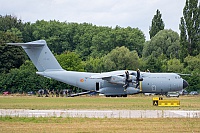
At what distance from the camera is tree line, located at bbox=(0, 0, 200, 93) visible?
7281cm

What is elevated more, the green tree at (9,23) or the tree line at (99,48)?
the green tree at (9,23)

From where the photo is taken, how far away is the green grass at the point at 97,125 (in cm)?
2158

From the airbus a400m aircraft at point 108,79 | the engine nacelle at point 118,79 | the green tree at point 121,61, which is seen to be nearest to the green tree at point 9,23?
the green tree at point 121,61

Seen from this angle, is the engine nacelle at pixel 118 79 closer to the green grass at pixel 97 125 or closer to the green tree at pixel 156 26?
the green grass at pixel 97 125

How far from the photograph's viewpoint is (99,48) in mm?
120312

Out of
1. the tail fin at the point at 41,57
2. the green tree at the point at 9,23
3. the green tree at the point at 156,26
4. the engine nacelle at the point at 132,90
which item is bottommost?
the engine nacelle at the point at 132,90

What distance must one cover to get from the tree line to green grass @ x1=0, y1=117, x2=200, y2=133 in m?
44.8

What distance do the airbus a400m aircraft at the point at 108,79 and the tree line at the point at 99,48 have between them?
1316cm

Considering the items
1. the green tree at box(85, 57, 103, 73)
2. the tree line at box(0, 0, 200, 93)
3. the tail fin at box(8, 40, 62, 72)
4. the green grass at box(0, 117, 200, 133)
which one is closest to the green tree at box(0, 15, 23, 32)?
the tree line at box(0, 0, 200, 93)

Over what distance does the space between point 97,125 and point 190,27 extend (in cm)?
6790

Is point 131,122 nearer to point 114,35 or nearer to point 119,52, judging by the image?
point 119,52

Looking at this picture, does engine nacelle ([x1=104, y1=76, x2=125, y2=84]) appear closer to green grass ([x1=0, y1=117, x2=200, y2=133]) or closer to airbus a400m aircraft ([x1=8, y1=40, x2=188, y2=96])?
airbus a400m aircraft ([x1=8, y1=40, x2=188, y2=96])

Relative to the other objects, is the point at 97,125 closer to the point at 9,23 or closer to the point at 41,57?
the point at 41,57

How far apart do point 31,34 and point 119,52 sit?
38778 mm
